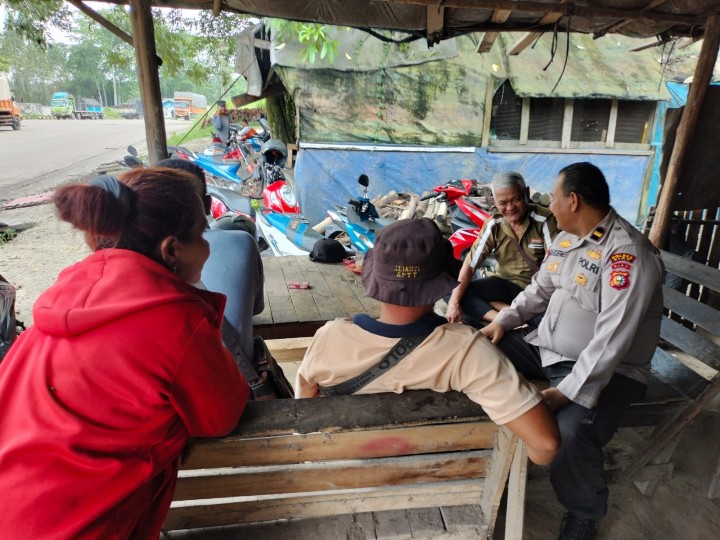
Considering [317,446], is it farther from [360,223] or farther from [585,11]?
[360,223]

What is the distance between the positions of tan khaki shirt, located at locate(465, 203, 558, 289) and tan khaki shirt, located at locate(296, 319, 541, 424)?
6.09 ft

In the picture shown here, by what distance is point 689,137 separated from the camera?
285 cm

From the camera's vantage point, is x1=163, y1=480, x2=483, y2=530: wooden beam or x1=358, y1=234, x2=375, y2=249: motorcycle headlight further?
x1=358, y1=234, x2=375, y2=249: motorcycle headlight

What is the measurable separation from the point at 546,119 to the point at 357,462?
27.7ft

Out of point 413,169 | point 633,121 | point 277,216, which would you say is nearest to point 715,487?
point 277,216

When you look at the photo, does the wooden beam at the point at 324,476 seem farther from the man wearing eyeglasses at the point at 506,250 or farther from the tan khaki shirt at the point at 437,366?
the man wearing eyeglasses at the point at 506,250

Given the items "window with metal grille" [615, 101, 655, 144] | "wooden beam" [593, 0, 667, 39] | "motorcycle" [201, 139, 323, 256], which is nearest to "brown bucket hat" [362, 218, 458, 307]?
"wooden beam" [593, 0, 667, 39]

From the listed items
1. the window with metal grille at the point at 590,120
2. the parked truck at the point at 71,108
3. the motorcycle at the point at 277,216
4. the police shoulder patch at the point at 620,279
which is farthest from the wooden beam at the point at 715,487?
the parked truck at the point at 71,108

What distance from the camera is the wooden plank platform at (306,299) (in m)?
2.89

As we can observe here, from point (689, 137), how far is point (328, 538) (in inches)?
119

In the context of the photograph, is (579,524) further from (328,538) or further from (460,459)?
(328,538)

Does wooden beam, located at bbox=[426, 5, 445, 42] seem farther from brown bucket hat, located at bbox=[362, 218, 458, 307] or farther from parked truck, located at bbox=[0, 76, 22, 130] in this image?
parked truck, located at bbox=[0, 76, 22, 130]

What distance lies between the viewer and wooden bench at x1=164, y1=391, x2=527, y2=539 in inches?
48.7

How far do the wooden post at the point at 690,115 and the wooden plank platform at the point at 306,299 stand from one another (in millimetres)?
1960
